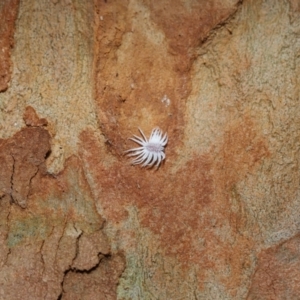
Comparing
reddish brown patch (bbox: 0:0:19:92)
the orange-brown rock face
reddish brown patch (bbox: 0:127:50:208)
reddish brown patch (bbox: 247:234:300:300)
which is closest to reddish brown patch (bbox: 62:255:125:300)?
the orange-brown rock face

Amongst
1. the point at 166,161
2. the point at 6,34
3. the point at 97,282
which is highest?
the point at 6,34

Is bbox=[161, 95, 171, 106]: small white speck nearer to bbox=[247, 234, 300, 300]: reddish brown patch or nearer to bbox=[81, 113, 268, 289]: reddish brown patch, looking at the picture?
bbox=[81, 113, 268, 289]: reddish brown patch

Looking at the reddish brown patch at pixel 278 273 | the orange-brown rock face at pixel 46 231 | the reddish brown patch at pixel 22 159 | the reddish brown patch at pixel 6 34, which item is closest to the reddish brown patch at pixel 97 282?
the orange-brown rock face at pixel 46 231

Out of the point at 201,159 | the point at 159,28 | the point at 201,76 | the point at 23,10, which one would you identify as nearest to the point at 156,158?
the point at 201,159

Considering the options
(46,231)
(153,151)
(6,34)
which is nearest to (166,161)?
(153,151)

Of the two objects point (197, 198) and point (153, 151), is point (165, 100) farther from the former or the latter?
point (197, 198)

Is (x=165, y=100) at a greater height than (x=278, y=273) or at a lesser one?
greater

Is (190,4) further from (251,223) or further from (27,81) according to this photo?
(251,223)
